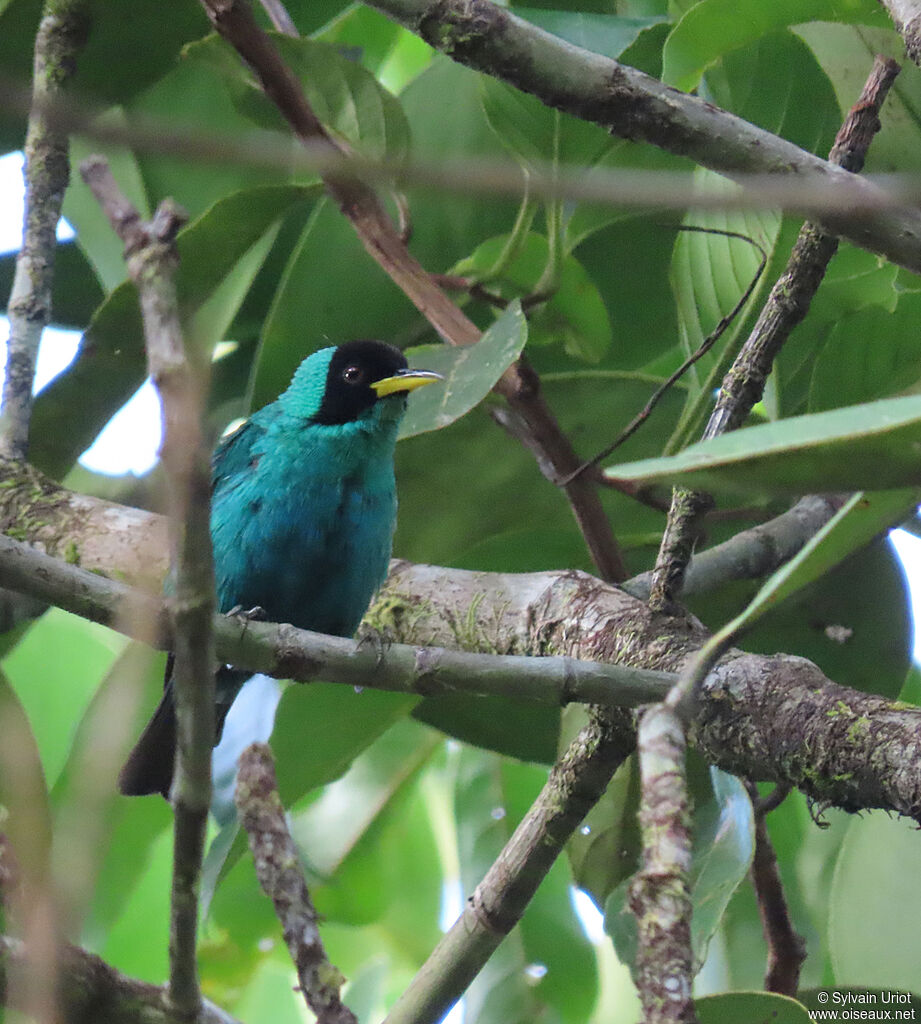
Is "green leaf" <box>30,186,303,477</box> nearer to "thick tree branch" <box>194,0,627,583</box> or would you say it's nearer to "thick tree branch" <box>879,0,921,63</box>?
"thick tree branch" <box>194,0,627,583</box>

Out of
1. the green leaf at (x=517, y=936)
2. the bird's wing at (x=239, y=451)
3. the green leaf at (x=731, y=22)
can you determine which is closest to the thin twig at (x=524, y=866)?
the green leaf at (x=517, y=936)

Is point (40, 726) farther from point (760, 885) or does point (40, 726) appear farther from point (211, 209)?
point (760, 885)

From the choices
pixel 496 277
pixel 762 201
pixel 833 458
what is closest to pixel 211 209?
pixel 496 277

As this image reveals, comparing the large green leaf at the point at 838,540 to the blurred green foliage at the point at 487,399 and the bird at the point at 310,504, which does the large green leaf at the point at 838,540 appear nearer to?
the blurred green foliage at the point at 487,399

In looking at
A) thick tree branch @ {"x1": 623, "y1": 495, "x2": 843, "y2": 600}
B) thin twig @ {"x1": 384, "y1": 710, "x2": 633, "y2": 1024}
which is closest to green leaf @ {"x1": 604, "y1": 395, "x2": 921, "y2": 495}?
thin twig @ {"x1": 384, "y1": 710, "x2": 633, "y2": 1024}

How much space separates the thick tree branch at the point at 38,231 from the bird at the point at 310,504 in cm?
59

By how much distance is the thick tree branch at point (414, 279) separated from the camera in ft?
9.79

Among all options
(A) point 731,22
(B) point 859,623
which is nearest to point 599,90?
(A) point 731,22

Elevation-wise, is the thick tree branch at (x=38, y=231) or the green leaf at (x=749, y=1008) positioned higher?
the thick tree branch at (x=38, y=231)

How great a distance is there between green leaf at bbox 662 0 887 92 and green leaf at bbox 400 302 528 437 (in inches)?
24.6

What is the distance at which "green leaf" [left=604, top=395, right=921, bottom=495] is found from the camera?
3.91 feet

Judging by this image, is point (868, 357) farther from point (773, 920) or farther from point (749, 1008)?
point (749, 1008)

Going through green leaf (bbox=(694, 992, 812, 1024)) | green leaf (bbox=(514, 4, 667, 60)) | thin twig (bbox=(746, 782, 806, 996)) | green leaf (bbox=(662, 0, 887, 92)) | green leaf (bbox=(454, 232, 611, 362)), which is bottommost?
green leaf (bbox=(694, 992, 812, 1024))

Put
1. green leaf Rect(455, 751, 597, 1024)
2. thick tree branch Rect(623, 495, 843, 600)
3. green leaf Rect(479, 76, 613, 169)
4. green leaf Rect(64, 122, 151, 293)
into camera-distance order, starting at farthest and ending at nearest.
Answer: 1. green leaf Rect(64, 122, 151, 293)
2. green leaf Rect(455, 751, 597, 1024)
3. green leaf Rect(479, 76, 613, 169)
4. thick tree branch Rect(623, 495, 843, 600)
